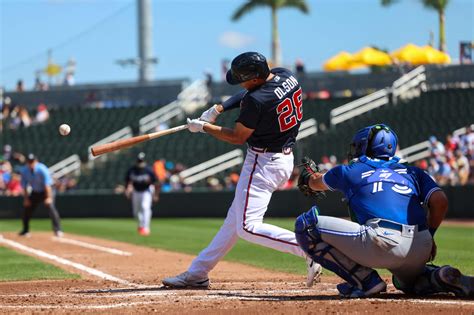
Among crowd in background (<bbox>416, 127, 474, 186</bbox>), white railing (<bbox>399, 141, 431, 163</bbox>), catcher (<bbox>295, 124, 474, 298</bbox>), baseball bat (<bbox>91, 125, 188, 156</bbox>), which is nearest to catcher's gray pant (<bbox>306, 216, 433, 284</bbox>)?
catcher (<bbox>295, 124, 474, 298</bbox>)

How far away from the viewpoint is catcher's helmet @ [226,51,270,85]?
26.9ft

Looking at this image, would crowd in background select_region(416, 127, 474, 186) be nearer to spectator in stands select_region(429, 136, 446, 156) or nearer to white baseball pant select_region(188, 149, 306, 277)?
spectator in stands select_region(429, 136, 446, 156)

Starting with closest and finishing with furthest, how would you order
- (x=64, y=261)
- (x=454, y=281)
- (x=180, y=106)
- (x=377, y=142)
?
(x=454, y=281) < (x=377, y=142) < (x=64, y=261) < (x=180, y=106)

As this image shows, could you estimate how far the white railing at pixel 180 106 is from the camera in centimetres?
3469

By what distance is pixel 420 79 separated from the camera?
3234 centimetres

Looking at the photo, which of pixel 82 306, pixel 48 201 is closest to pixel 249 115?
pixel 82 306

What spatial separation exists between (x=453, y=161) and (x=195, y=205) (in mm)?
8004

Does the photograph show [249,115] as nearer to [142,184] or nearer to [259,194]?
[259,194]

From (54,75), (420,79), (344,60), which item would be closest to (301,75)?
(344,60)

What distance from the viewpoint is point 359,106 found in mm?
32625

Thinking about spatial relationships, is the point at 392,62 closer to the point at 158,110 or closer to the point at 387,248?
the point at 158,110

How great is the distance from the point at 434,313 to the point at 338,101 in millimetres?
27373

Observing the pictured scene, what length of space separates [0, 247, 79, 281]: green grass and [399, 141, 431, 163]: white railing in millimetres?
A: 15961

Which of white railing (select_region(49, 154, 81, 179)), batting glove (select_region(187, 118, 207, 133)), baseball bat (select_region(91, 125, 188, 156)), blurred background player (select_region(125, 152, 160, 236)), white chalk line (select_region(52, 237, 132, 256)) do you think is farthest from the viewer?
white railing (select_region(49, 154, 81, 179))
